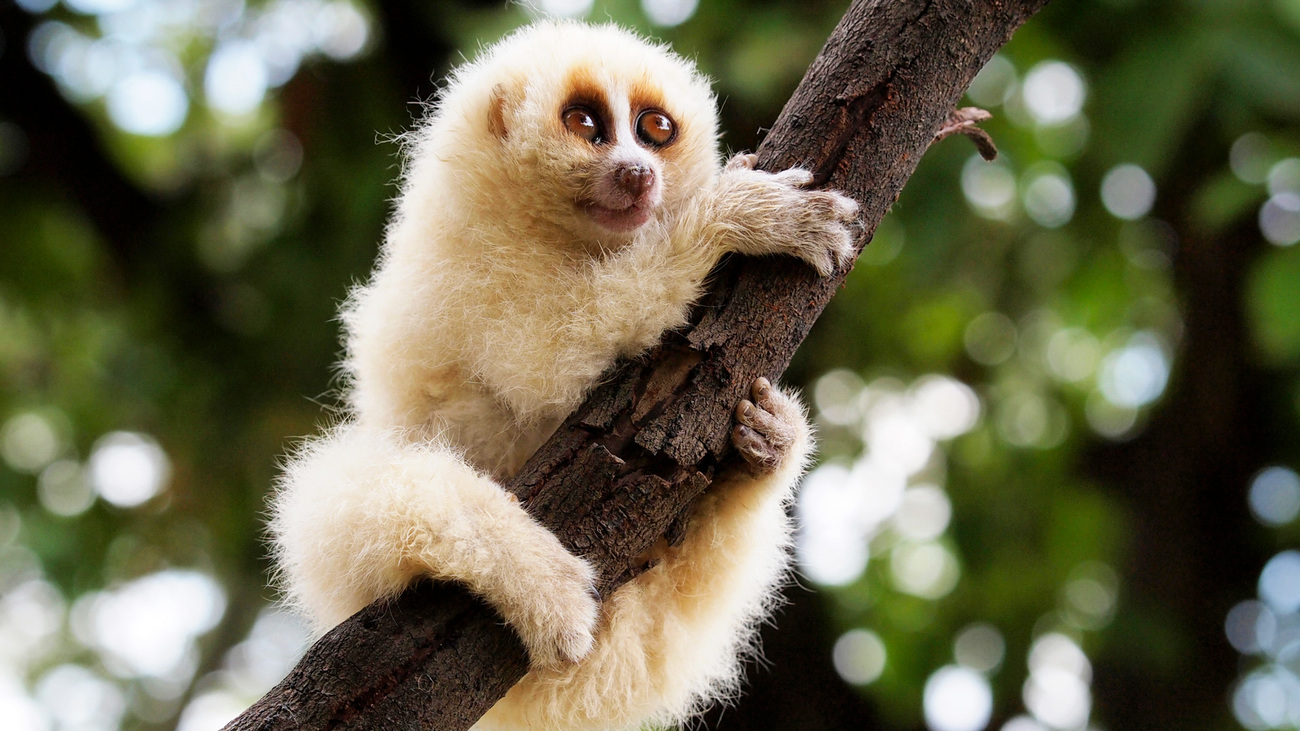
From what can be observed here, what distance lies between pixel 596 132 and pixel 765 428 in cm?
104

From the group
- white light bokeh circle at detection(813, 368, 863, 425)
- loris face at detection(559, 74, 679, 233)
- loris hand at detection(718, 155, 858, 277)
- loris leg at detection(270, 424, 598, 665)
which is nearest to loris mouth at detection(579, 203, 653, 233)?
loris face at detection(559, 74, 679, 233)

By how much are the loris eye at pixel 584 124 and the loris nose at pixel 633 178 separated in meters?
0.22

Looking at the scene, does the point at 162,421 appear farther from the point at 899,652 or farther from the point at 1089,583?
the point at 1089,583

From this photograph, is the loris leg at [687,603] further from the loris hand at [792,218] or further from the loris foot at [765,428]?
the loris hand at [792,218]

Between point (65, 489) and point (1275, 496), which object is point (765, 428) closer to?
point (1275, 496)

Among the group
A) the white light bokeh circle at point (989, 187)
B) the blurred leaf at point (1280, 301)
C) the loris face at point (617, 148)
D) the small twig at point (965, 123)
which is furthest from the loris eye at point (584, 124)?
the blurred leaf at point (1280, 301)

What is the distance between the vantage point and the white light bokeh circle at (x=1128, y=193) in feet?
16.4

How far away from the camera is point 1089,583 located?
621 centimetres

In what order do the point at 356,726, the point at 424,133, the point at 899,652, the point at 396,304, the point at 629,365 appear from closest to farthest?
the point at 356,726 < the point at 629,365 < the point at 396,304 < the point at 424,133 < the point at 899,652

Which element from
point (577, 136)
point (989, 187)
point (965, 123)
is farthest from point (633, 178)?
point (989, 187)

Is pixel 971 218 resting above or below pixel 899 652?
above

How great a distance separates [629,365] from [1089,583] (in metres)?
4.87

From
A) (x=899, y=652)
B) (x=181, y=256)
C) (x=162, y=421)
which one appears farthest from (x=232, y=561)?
(x=899, y=652)

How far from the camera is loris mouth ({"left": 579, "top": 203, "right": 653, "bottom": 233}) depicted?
2734mm
